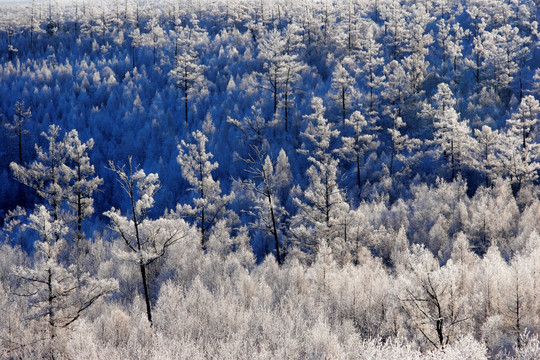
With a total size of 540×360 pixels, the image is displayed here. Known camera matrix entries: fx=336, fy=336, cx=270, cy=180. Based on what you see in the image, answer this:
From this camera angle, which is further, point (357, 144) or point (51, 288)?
point (357, 144)

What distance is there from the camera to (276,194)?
104 feet

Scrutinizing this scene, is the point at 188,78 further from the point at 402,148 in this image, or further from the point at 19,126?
the point at 402,148

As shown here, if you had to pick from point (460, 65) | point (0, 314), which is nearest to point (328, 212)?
point (0, 314)

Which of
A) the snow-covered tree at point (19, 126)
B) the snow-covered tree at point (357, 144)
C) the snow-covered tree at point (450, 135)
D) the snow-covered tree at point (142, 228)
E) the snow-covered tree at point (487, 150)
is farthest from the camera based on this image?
the snow-covered tree at point (19, 126)

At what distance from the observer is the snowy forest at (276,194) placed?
11.9 metres

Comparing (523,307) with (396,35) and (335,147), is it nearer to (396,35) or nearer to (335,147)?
(335,147)

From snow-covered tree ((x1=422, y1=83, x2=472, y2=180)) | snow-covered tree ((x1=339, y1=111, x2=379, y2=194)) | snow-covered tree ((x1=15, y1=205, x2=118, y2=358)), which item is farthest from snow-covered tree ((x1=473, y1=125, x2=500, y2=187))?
snow-covered tree ((x1=15, y1=205, x2=118, y2=358))

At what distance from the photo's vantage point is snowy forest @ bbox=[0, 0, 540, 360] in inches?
469

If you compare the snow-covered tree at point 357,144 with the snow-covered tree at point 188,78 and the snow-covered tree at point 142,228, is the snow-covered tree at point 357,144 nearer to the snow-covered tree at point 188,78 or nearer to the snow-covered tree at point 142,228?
the snow-covered tree at point 188,78

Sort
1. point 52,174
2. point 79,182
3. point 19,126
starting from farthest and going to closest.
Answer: point 19,126, point 79,182, point 52,174

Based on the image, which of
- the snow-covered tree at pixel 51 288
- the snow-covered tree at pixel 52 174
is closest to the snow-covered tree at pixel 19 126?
the snow-covered tree at pixel 52 174

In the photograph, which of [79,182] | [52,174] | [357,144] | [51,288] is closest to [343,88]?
[357,144]

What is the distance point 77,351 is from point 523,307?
16.0 meters

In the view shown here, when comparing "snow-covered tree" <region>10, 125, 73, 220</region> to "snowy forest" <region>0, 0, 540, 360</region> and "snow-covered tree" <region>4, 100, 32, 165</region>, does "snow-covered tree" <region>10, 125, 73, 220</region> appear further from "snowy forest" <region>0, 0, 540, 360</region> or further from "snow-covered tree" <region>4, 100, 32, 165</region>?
"snow-covered tree" <region>4, 100, 32, 165</region>
